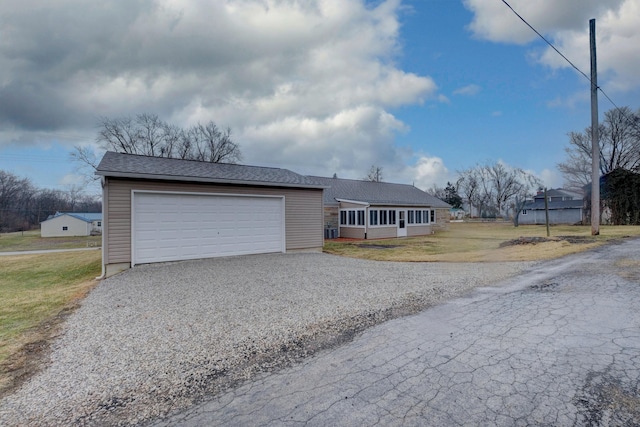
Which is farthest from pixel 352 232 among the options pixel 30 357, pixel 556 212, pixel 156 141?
pixel 556 212

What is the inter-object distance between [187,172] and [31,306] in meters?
5.64

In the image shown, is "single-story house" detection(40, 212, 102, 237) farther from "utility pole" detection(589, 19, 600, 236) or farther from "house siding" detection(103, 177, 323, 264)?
"utility pole" detection(589, 19, 600, 236)

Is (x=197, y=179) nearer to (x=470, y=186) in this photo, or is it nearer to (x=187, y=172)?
(x=187, y=172)

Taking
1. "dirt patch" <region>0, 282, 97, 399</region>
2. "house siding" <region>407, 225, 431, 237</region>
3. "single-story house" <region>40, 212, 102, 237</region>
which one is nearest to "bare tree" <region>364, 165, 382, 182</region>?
"house siding" <region>407, 225, 431, 237</region>

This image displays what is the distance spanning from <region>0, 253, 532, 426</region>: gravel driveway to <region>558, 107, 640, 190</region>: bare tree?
3339 cm

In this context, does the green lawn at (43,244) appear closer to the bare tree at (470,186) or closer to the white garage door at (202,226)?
the white garage door at (202,226)

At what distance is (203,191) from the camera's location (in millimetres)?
10469

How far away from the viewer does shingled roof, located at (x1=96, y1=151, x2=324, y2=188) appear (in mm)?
9305

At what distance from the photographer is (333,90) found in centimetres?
1655

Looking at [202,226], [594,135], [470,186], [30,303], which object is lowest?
[30,303]

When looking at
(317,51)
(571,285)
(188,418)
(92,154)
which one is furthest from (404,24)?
(92,154)

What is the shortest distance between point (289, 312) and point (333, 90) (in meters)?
14.2

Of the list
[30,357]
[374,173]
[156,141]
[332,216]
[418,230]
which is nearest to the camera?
[30,357]

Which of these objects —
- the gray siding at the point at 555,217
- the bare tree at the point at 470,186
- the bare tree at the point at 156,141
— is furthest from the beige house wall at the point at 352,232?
the bare tree at the point at 470,186
